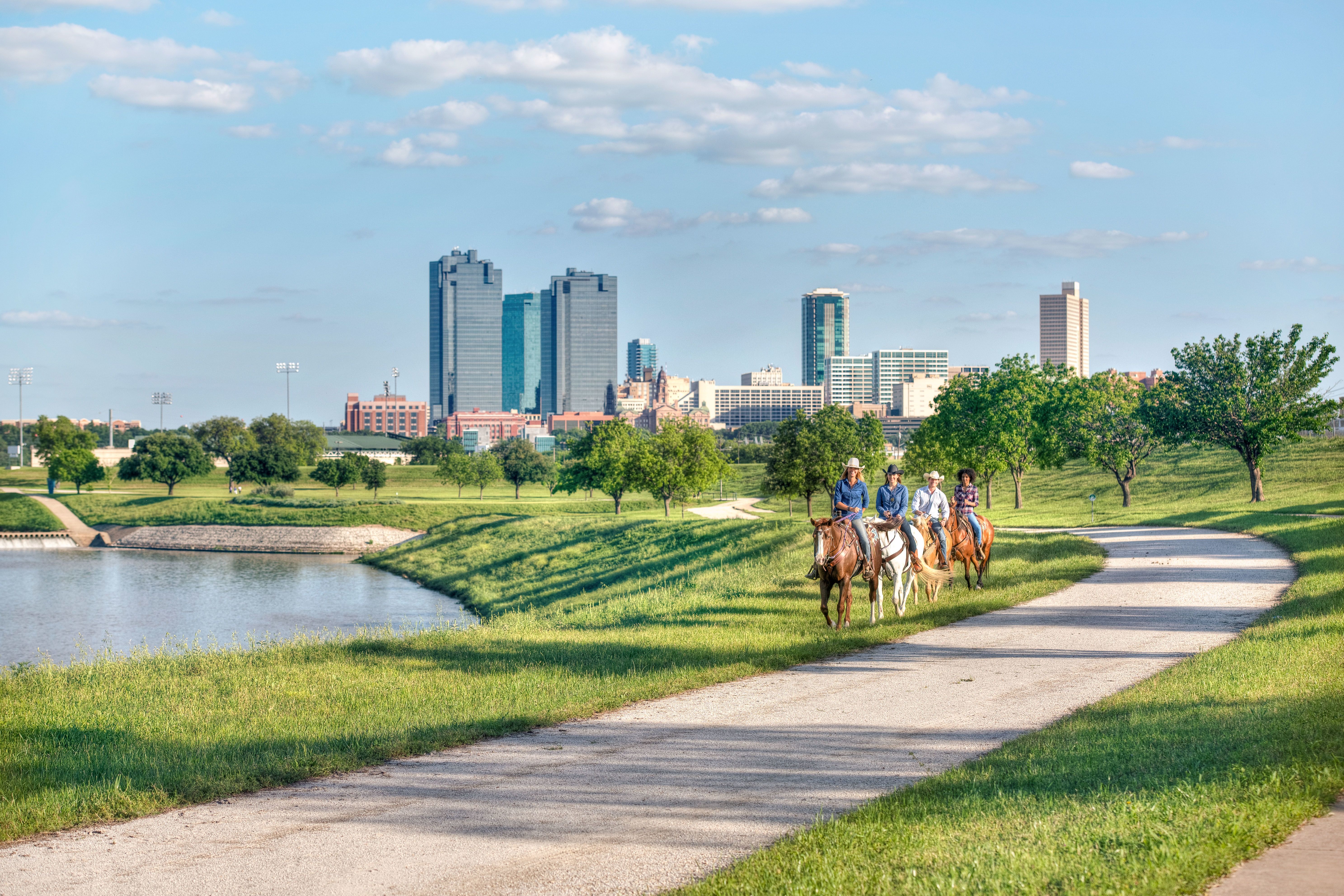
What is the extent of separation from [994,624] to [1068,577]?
7.24m

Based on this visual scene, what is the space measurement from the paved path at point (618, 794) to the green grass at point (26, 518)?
95025mm

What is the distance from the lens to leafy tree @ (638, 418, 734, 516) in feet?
243

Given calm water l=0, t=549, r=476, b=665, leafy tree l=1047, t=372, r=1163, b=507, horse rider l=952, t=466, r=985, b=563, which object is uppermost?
leafy tree l=1047, t=372, r=1163, b=507

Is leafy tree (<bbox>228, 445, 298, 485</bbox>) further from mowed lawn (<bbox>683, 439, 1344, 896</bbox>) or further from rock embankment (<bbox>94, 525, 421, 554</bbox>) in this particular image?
mowed lawn (<bbox>683, 439, 1344, 896</bbox>)

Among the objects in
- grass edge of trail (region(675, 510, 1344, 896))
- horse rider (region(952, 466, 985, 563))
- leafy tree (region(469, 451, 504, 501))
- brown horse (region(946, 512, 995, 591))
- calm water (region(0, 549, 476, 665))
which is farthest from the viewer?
leafy tree (region(469, 451, 504, 501))

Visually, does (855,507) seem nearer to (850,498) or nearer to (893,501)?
(850,498)

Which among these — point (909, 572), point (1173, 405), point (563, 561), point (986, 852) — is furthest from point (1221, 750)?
point (1173, 405)

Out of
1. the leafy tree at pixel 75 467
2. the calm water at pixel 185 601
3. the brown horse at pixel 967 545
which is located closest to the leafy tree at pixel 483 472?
the calm water at pixel 185 601

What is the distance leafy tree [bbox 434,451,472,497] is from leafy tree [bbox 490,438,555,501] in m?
4.25

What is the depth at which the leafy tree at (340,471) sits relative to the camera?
356ft

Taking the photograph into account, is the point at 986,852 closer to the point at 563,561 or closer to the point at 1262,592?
the point at 1262,592

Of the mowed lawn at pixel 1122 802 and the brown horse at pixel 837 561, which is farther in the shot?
the brown horse at pixel 837 561

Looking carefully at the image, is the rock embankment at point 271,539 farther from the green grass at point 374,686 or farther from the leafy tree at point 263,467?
the green grass at point 374,686

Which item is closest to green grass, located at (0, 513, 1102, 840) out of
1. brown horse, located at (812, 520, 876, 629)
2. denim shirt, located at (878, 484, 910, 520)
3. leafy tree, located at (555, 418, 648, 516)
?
brown horse, located at (812, 520, 876, 629)
